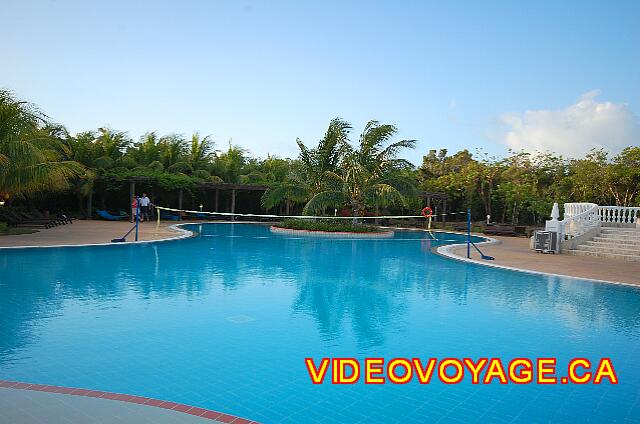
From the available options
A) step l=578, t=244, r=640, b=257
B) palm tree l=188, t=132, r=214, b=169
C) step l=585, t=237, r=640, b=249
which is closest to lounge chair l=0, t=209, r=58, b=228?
palm tree l=188, t=132, r=214, b=169

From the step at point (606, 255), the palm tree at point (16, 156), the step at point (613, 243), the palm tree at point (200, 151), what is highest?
the palm tree at point (200, 151)

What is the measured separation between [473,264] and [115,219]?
2122 cm

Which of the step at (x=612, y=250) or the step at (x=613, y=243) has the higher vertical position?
the step at (x=613, y=243)

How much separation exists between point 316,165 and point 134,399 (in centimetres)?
2012

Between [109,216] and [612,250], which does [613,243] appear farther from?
[109,216]

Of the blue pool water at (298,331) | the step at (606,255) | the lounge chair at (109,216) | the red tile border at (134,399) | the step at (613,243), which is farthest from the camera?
the lounge chair at (109,216)

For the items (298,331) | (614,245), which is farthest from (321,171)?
(298,331)

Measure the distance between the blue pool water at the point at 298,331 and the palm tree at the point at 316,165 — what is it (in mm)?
10685

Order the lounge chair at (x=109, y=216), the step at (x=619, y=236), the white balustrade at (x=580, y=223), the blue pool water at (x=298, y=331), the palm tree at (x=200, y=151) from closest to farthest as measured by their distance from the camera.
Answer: the blue pool water at (x=298, y=331)
the step at (x=619, y=236)
the white balustrade at (x=580, y=223)
the lounge chair at (x=109, y=216)
the palm tree at (x=200, y=151)

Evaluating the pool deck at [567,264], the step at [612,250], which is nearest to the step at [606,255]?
the step at [612,250]

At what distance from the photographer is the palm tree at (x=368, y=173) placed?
22.2 meters

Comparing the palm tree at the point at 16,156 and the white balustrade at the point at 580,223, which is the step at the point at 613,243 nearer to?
the white balustrade at the point at 580,223

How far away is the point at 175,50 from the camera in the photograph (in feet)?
63.0

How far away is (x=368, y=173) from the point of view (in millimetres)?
22391
